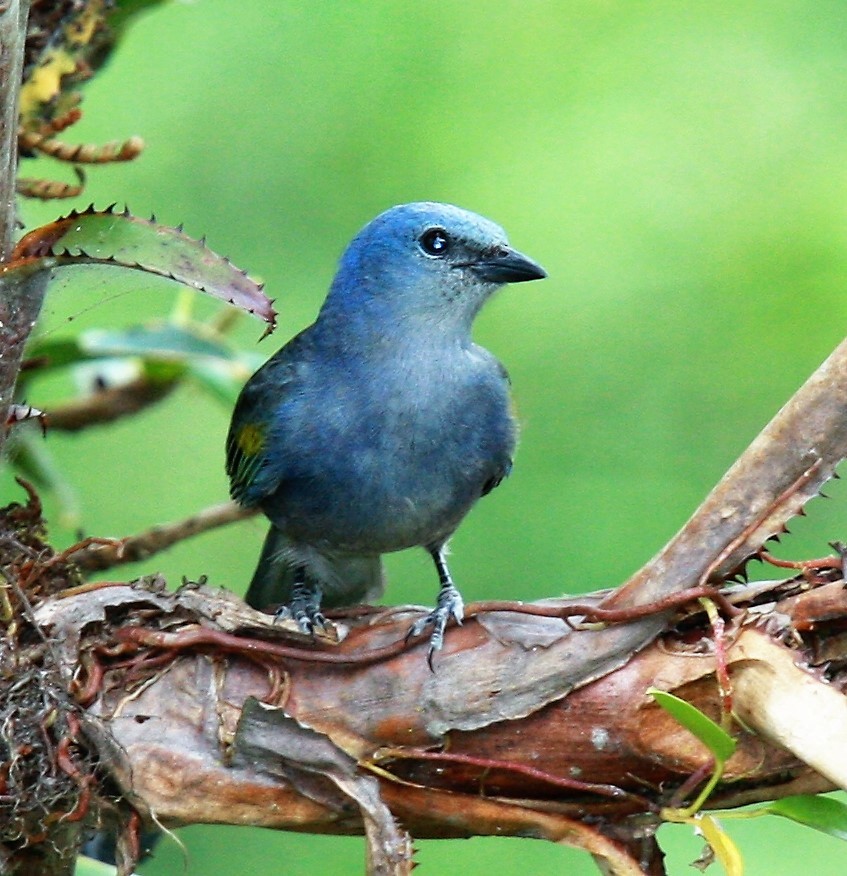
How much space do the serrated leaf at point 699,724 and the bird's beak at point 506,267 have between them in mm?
1420

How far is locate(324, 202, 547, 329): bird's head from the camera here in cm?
331

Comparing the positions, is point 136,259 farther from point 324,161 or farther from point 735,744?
point 324,161

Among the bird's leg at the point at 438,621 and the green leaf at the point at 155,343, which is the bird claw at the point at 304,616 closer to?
the bird's leg at the point at 438,621

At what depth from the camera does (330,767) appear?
2.28m

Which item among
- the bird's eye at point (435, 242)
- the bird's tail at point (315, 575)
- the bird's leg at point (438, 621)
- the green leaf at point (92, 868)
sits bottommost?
the green leaf at point (92, 868)

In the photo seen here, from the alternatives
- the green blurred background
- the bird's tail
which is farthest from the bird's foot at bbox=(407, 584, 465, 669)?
the green blurred background

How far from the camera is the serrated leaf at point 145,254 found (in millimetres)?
2230

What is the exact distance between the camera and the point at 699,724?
2025mm

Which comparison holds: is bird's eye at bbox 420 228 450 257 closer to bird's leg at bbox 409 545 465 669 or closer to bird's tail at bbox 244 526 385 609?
bird's tail at bbox 244 526 385 609

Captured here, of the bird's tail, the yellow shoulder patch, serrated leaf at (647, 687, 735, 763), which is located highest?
serrated leaf at (647, 687, 735, 763)

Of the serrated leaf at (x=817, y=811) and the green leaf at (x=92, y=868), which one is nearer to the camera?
the serrated leaf at (x=817, y=811)

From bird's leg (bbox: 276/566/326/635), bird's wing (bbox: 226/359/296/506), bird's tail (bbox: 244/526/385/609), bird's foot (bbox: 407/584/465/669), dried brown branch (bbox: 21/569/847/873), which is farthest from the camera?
bird's tail (bbox: 244/526/385/609)

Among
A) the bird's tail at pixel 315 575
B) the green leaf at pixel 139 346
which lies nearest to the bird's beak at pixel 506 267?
the green leaf at pixel 139 346

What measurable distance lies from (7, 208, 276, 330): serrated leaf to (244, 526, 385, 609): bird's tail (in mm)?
1328
